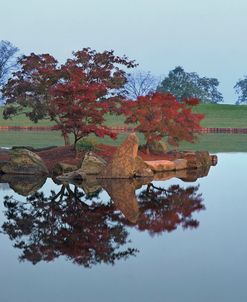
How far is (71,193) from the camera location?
62.2 feet

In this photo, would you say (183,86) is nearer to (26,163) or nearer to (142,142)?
(142,142)

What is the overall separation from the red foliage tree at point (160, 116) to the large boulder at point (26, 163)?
678 cm

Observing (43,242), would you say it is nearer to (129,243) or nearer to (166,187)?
(129,243)

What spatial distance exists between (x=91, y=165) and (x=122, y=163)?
124cm

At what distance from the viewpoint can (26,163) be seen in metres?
24.7

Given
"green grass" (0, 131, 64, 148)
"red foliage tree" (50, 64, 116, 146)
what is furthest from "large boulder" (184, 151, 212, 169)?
"green grass" (0, 131, 64, 148)

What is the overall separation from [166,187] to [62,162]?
5.81 meters

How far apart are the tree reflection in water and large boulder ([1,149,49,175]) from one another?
4848 mm

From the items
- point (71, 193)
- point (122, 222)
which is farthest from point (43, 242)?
point (71, 193)

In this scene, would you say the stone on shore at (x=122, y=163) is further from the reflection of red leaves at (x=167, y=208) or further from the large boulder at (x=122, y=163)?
the reflection of red leaves at (x=167, y=208)

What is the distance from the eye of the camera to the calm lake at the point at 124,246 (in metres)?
8.88

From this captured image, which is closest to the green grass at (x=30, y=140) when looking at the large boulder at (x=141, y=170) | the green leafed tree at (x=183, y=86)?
the large boulder at (x=141, y=170)

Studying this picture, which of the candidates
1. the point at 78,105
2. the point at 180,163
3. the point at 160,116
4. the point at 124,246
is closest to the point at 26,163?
the point at 78,105

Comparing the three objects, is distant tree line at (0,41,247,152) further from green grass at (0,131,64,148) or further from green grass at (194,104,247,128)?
green grass at (194,104,247,128)
